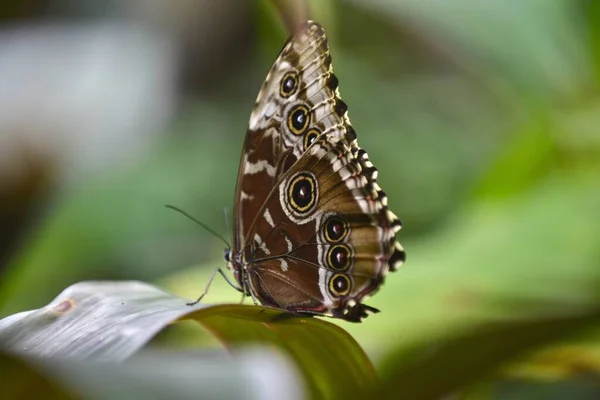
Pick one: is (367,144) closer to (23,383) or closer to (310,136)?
(310,136)

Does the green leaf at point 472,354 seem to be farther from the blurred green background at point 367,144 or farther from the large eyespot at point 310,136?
the large eyespot at point 310,136

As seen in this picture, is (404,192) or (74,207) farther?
(404,192)

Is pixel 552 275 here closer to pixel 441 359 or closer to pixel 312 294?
pixel 312 294

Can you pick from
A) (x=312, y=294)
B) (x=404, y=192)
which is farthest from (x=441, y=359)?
(x=404, y=192)

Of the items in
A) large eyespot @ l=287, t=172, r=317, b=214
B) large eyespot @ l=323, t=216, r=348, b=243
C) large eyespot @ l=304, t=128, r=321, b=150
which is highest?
large eyespot @ l=304, t=128, r=321, b=150

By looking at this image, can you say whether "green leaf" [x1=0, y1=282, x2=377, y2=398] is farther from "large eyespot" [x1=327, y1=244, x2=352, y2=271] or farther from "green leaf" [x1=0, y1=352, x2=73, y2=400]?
"large eyespot" [x1=327, y1=244, x2=352, y2=271]

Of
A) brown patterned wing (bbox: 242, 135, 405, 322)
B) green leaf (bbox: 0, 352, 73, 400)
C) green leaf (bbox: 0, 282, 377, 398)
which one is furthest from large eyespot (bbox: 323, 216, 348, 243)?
green leaf (bbox: 0, 352, 73, 400)

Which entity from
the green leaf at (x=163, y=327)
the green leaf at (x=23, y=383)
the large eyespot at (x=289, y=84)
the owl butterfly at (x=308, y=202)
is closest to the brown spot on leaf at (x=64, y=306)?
the green leaf at (x=163, y=327)
